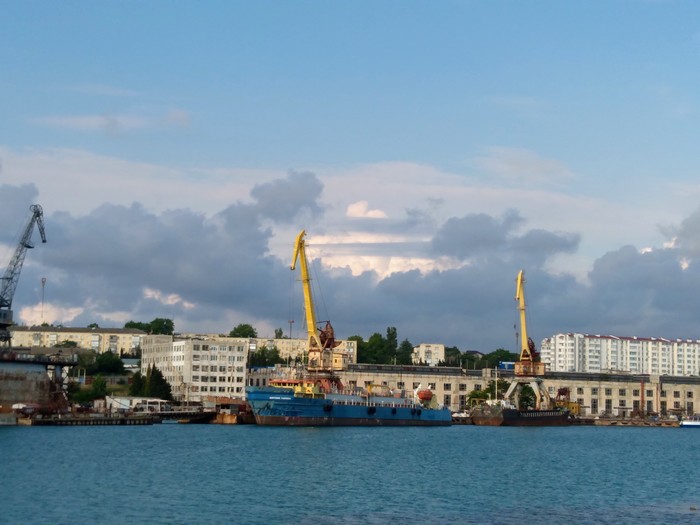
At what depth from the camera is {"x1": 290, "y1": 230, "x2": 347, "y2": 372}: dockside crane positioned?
467 feet

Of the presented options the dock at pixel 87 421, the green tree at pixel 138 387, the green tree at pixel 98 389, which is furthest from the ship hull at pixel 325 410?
the green tree at pixel 98 389

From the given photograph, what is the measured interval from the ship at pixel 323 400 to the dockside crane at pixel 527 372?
1822cm

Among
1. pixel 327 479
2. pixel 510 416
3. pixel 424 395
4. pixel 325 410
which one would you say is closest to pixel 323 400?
pixel 325 410

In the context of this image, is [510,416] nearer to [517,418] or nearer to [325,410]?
[517,418]

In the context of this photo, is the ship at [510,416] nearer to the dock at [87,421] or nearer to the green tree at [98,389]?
the dock at [87,421]

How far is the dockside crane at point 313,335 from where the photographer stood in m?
142

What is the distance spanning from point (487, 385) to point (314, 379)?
64818 millimetres

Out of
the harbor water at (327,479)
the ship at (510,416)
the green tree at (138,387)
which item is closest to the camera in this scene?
the harbor water at (327,479)

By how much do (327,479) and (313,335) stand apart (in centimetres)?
7428

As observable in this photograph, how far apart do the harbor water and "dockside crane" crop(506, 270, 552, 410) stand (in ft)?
165

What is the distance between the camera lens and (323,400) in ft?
436

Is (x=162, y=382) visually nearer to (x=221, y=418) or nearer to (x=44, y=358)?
(x=221, y=418)

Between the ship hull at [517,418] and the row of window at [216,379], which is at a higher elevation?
the row of window at [216,379]

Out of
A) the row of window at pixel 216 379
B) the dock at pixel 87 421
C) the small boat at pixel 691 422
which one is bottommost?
the small boat at pixel 691 422
